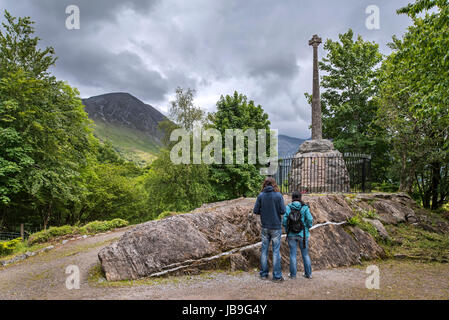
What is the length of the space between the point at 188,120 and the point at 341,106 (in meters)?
13.2

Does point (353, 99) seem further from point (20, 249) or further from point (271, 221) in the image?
point (20, 249)

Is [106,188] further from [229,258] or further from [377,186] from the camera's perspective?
[377,186]

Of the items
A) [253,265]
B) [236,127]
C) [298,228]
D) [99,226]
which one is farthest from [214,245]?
[236,127]

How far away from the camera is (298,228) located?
548cm

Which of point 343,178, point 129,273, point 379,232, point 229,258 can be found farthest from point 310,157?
point 129,273

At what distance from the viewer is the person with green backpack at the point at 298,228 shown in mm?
5496

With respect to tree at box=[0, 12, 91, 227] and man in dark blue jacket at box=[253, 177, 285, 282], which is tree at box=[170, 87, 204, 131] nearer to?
tree at box=[0, 12, 91, 227]

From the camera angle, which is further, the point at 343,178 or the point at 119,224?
the point at 119,224

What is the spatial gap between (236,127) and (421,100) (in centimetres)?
1756

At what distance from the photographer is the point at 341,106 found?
802 inches

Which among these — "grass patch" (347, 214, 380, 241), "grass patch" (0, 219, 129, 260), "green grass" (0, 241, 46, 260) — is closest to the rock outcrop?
"grass patch" (347, 214, 380, 241)

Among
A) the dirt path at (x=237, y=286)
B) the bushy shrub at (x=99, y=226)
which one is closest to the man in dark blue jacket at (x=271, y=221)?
the dirt path at (x=237, y=286)

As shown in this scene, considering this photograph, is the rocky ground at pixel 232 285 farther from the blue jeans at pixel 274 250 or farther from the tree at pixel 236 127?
the tree at pixel 236 127

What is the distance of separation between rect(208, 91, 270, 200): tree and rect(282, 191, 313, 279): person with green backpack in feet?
52.6
